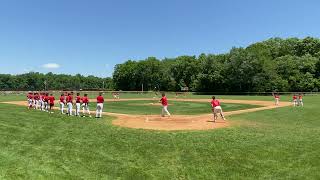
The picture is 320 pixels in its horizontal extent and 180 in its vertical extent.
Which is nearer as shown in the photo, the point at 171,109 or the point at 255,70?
the point at 171,109

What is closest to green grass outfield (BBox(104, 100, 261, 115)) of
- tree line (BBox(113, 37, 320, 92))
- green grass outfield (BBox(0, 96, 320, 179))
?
green grass outfield (BBox(0, 96, 320, 179))

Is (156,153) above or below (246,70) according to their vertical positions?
below

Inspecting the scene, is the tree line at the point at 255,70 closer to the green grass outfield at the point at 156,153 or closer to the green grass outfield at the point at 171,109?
the green grass outfield at the point at 171,109

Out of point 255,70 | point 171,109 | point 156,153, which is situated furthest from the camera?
point 255,70

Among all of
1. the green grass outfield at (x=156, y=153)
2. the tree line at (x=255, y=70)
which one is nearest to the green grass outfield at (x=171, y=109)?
the green grass outfield at (x=156, y=153)

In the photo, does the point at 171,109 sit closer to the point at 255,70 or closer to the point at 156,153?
the point at 156,153

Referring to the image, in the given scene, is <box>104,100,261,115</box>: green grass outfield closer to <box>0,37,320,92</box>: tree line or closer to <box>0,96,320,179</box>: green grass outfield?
<box>0,96,320,179</box>: green grass outfield

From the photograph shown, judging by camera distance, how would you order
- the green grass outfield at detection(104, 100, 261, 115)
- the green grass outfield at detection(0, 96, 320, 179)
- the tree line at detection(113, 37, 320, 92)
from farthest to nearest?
the tree line at detection(113, 37, 320, 92) → the green grass outfield at detection(104, 100, 261, 115) → the green grass outfield at detection(0, 96, 320, 179)

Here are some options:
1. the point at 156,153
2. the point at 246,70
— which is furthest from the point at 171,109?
the point at 246,70

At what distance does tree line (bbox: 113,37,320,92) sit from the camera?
92500mm

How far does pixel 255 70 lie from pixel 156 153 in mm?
79603

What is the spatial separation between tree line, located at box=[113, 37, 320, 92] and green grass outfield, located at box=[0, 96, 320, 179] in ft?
234

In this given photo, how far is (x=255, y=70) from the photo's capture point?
93312 millimetres

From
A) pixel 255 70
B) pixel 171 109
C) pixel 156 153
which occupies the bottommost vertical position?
pixel 156 153
